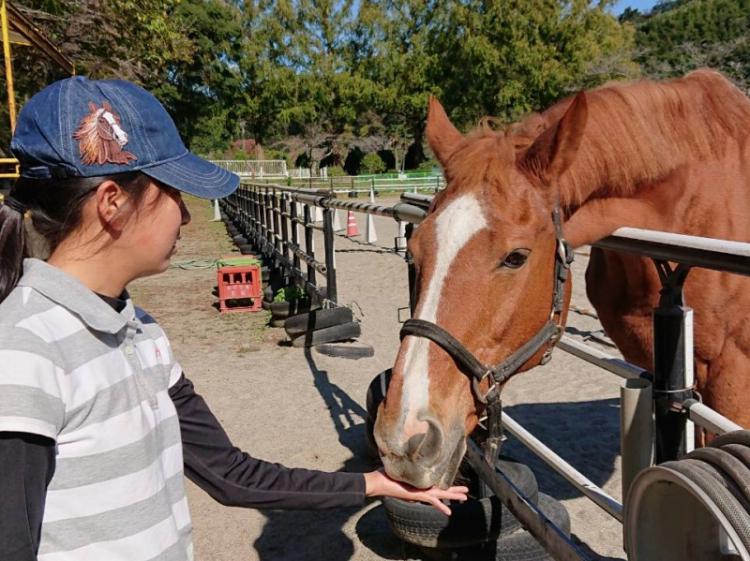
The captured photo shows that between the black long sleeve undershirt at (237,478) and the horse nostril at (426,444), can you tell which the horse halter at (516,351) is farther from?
the black long sleeve undershirt at (237,478)

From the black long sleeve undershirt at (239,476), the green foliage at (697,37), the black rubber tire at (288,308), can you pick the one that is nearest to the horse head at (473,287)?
the black long sleeve undershirt at (239,476)

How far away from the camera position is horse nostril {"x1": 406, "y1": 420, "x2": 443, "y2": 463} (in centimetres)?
164

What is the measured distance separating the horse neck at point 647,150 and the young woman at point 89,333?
127 cm

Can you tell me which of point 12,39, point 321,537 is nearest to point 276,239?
point 12,39

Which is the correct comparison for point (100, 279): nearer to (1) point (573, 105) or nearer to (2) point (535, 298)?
(2) point (535, 298)

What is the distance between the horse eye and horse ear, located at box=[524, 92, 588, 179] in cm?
27

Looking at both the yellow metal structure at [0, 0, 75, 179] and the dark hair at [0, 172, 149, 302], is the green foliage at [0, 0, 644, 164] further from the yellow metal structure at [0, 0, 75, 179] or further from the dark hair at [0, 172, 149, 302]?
the dark hair at [0, 172, 149, 302]

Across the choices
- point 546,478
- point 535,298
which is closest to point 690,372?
point 535,298

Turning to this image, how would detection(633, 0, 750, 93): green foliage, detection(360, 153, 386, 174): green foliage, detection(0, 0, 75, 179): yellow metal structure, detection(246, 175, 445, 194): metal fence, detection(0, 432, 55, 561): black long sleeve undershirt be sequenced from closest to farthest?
detection(0, 432, 55, 561): black long sleeve undershirt, detection(0, 0, 75, 179): yellow metal structure, detection(246, 175, 445, 194): metal fence, detection(633, 0, 750, 93): green foliage, detection(360, 153, 386, 174): green foliage

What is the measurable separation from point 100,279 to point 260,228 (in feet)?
39.8

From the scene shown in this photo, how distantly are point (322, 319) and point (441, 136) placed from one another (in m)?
4.33

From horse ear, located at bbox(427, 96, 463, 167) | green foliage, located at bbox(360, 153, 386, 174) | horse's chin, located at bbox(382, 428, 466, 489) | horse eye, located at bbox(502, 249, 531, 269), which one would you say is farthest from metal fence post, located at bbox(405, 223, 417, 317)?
green foliage, located at bbox(360, 153, 386, 174)

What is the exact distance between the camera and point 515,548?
2570 millimetres

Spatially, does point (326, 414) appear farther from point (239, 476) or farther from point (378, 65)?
point (378, 65)
